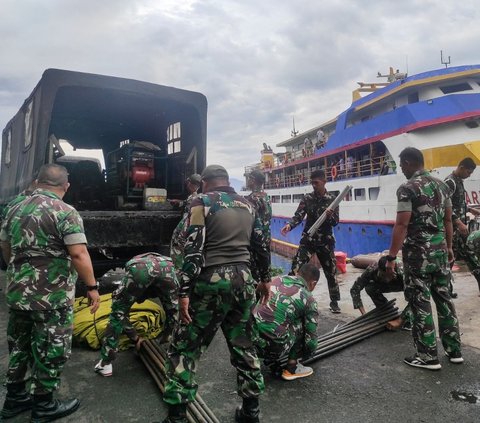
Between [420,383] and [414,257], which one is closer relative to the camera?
[420,383]

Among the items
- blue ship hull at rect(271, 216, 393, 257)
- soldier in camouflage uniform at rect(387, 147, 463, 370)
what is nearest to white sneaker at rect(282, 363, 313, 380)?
soldier in camouflage uniform at rect(387, 147, 463, 370)

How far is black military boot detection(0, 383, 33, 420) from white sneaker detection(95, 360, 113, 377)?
1.82ft

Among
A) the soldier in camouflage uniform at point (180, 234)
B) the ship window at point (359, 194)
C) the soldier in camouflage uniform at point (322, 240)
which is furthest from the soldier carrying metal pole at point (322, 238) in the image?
the ship window at point (359, 194)

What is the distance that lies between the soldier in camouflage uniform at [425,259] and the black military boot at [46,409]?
8.61 ft

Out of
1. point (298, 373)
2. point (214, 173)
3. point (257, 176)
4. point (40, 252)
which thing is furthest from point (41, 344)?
point (257, 176)

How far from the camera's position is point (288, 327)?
103 inches

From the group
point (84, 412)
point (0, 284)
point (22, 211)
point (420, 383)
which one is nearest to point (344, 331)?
point (420, 383)

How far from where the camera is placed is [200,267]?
2.07 meters

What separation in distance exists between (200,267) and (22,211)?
123 cm

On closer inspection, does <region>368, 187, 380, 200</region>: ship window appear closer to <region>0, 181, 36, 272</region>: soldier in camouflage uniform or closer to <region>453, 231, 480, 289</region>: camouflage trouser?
<region>453, 231, 480, 289</region>: camouflage trouser

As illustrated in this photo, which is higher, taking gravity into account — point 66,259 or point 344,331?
point 66,259

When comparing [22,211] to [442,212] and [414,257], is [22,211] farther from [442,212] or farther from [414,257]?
[442,212]

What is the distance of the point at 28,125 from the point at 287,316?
4.04 m

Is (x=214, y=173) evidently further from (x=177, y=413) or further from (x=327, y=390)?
(x=327, y=390)
